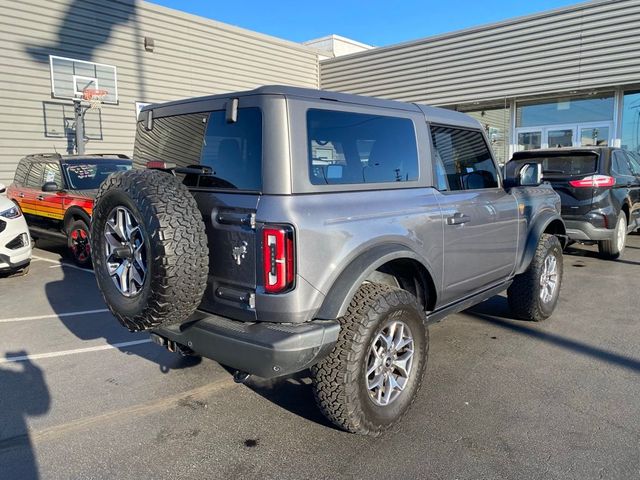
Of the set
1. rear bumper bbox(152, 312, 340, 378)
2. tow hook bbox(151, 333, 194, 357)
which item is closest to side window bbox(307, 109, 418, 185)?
rear bumper bbox(152, 312, 340, 378)

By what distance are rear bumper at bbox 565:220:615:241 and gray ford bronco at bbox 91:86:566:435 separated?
4.65m

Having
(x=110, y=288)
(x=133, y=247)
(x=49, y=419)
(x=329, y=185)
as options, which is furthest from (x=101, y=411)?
(x=329, y=185)

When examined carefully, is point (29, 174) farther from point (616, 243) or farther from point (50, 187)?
point (616, 243)

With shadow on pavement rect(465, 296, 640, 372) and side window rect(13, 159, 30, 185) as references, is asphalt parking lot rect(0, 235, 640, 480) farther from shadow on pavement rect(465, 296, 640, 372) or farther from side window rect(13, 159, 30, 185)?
side window rect(13, 159, 30, 185)

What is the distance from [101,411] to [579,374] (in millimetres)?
3474

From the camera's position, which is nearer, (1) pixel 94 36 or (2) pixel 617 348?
(2) pixel 617 348

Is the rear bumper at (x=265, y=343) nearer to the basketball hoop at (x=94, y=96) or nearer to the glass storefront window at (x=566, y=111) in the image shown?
the basketball hoop at (x=94, y=96)

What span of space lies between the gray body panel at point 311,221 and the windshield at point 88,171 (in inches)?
193

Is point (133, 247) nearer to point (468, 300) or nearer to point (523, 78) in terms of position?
point (468, 300)

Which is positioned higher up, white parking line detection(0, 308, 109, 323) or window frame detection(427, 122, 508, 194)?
window frame detection(427, 122, 508, 194)

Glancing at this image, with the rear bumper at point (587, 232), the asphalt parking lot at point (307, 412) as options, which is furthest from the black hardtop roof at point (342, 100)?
the rear bumper at point (587, 232)

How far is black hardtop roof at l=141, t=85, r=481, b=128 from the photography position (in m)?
2.66

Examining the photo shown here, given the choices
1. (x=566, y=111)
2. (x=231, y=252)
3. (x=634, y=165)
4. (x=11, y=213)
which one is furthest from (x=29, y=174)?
(x=566, y=111)

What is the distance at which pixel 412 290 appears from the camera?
3496 mm
